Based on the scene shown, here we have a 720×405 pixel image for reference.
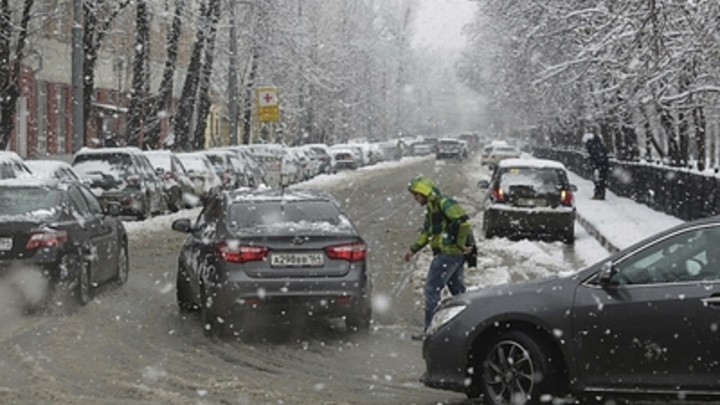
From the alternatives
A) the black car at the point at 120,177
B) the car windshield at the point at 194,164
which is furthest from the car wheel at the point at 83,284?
the car windshield at the point at 194,164

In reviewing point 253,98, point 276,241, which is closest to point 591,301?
point 276,241

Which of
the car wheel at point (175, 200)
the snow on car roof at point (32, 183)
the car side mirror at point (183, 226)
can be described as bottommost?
the car wheel at point (175, 200)

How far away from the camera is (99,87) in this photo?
54156 mm

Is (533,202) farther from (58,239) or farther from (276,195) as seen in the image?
(58,239)

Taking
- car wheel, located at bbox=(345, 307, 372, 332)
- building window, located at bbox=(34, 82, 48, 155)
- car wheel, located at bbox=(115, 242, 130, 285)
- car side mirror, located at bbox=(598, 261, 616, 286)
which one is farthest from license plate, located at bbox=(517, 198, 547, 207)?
building window, located at bbox=(34, 82, 48, 155)

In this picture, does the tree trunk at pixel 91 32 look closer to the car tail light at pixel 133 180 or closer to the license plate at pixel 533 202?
the car tail light at pixel 133 180

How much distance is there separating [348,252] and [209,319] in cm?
136

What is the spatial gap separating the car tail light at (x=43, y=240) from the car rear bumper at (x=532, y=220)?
10.9m

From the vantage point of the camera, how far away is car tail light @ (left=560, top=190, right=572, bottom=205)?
21891 millimetres

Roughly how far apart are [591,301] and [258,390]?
246cm

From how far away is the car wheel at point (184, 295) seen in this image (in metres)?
12.7

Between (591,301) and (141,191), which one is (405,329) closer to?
(591,301)

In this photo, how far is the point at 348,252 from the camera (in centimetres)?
1106

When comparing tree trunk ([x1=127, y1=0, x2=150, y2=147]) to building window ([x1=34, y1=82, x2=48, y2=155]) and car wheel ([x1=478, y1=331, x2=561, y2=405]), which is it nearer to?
building window ([x1=34, y1=82, x2=48, y2=155])
